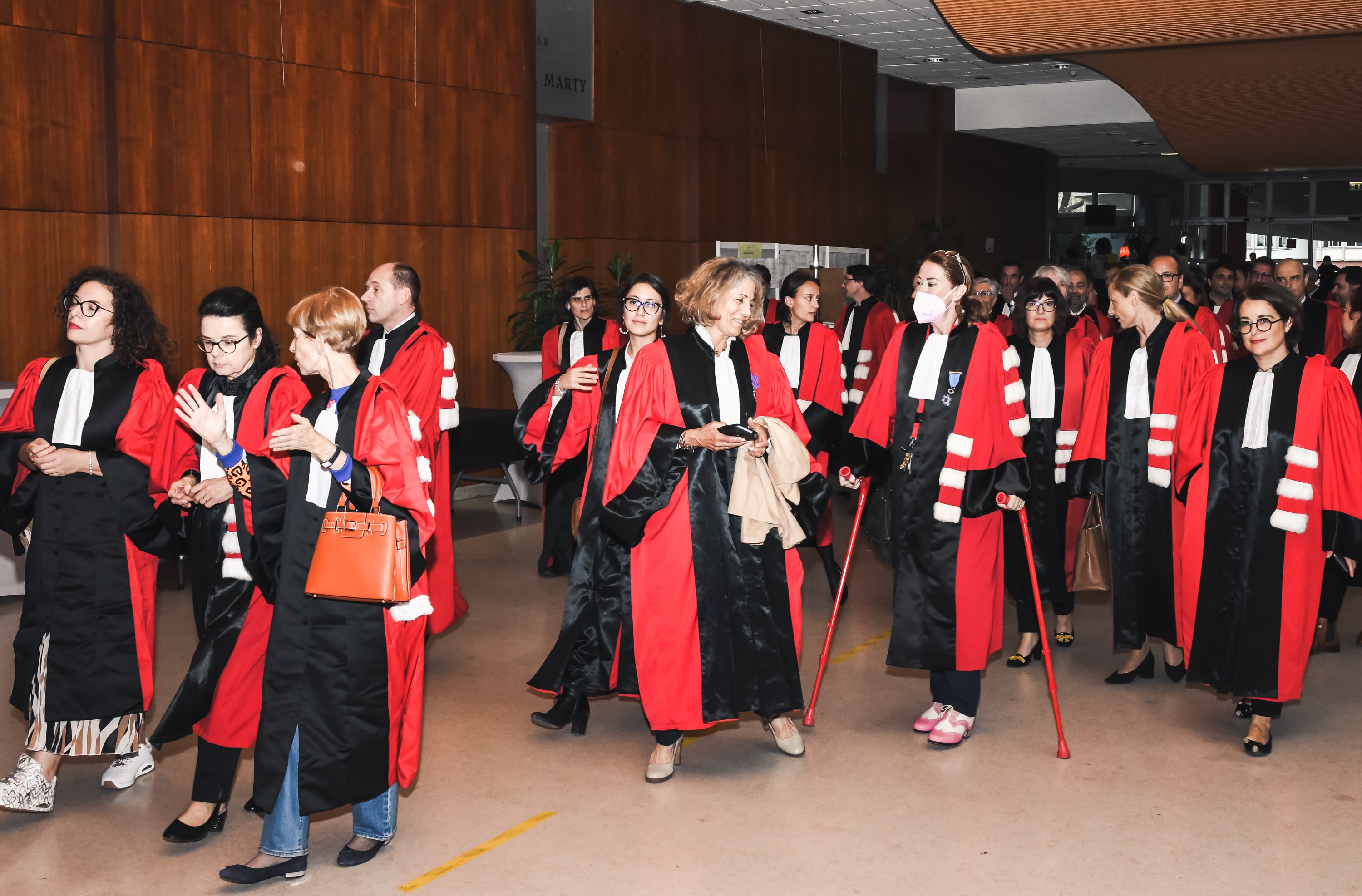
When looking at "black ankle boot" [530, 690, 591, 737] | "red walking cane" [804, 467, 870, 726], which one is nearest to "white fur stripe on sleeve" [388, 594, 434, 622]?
"black ankle boot" [530, 690, 591, 737]

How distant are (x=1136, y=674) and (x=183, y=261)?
235 inches

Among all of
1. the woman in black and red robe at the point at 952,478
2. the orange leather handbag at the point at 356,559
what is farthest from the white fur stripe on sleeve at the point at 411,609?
the woman in black and red robe at the point at 952,478

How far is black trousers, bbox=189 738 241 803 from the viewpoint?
11.7 ft

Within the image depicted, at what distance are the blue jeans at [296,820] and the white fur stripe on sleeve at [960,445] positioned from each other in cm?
209

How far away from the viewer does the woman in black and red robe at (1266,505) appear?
422cm

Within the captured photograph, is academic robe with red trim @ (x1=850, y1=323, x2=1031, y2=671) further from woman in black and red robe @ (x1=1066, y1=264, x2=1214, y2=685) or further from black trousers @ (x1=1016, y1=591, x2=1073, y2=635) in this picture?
black trousers @ (x1=1016, y1=591, x2=1073, y2=635)

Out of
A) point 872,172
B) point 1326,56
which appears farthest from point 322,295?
point 872,172

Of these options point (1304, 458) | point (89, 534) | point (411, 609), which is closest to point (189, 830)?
point (89, 534)

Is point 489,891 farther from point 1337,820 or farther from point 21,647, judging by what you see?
point 1337,820

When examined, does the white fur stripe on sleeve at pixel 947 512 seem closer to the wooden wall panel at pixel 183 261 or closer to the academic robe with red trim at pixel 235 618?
the academic robe with red trim at pixel 235 618

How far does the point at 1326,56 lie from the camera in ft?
35.3

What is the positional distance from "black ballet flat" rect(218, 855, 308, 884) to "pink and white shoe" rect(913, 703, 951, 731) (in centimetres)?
223

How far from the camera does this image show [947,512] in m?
4.29

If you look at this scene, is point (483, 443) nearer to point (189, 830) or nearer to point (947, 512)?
point (947, 512)
